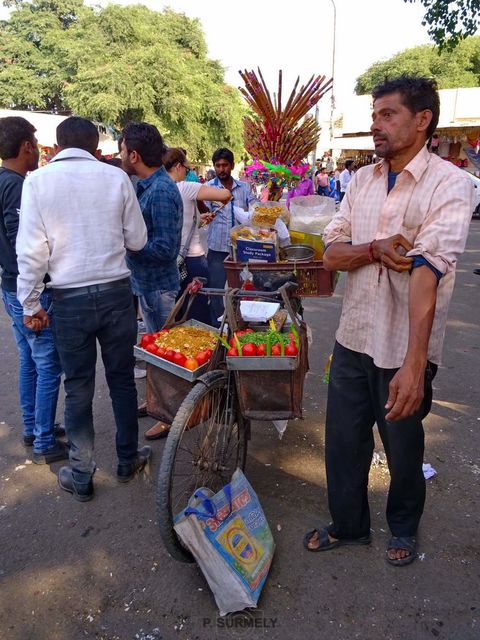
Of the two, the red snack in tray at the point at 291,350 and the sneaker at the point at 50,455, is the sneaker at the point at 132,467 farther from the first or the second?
the red snack in tray at the point at 291,350

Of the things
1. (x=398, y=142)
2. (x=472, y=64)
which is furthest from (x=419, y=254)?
(x=472, y=64)

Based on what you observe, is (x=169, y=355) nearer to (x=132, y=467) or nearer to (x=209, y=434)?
(x=209, y=434)

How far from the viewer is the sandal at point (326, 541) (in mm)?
2490

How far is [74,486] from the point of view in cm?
294

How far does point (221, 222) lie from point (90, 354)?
8.33 ft

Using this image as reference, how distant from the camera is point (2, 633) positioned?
209 cm

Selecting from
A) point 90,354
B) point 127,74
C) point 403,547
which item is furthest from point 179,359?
point 127,74

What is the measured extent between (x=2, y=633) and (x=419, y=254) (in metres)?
2.33

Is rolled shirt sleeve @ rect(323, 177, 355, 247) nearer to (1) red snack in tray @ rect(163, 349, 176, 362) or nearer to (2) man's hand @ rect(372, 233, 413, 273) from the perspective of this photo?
(2) man's hand @ rect(372, 233, 413, 273)

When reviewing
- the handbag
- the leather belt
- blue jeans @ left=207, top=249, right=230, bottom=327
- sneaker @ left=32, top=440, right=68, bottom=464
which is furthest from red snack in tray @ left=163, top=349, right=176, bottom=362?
blue jeans @ left=207, top=249, right=230, bottom=327

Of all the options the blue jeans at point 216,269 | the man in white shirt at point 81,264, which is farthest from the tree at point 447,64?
the man in white shirt at point 81,264

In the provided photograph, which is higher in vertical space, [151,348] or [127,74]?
[127,74]

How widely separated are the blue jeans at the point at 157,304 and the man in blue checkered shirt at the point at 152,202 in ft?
0.58

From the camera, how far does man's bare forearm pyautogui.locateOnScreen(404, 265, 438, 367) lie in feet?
6.02
